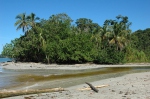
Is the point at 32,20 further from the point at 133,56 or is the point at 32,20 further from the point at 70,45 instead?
the point at 133,56

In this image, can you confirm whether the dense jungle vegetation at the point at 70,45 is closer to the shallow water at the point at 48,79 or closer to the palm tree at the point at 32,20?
the palm tree at the point at 32,20

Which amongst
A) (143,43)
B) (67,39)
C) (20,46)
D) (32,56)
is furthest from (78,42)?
(143,43)

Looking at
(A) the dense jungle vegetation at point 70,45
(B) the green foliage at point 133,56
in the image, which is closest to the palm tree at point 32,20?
(A) the dense jungle vegetation at point 70,45

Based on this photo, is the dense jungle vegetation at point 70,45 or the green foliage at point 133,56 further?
the green foliage at point 133,56

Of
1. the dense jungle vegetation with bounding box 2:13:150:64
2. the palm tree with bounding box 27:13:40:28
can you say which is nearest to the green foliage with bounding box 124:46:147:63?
the dense jungle vegetation with bounding box 2:13:150:64

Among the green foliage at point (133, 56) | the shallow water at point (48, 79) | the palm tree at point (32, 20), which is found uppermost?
the palm tree at point (32, 20)

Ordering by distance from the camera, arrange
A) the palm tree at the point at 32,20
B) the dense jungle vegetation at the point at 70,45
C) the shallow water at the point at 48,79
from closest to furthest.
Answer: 1. the shallow water at the point at 48,79
2. the dense jungle vegetation at the point at 70,45
3. the palm tree at the point at 32,20

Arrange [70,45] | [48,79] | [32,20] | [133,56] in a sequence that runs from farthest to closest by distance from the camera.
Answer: [32,20] < [133,56] < [70,45] < [48,79]

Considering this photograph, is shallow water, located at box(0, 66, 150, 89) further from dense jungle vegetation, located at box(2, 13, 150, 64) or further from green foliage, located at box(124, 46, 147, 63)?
green foliage, located at box(124, 46, 147, 63)

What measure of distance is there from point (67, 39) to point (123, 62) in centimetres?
1464

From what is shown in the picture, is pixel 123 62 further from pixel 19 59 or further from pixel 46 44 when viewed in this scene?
pixel 19 59

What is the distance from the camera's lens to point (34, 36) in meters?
56.9

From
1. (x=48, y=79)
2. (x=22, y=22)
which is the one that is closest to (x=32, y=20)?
(x=22, y=22)

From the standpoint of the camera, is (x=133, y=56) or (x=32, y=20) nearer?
(x=133, y=56)
